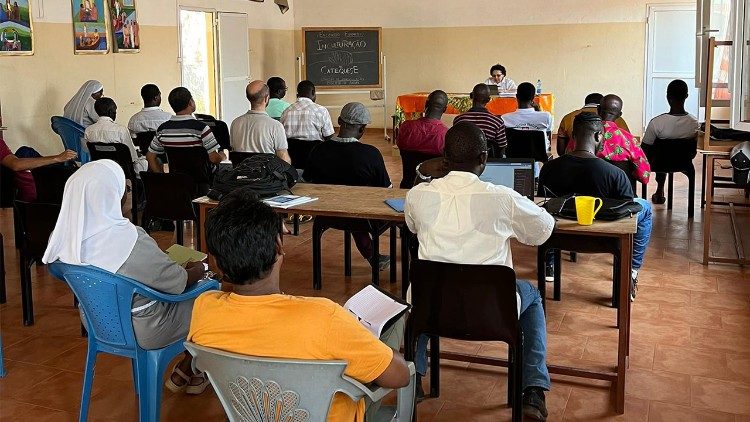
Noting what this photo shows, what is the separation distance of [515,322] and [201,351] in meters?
1.18

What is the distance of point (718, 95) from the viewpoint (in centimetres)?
670

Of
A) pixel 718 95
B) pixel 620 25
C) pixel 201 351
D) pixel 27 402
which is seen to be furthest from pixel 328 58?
pixel 201 351

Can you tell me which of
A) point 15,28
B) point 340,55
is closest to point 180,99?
point 15,28

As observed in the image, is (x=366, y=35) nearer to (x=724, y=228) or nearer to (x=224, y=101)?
(x=224, y=101)

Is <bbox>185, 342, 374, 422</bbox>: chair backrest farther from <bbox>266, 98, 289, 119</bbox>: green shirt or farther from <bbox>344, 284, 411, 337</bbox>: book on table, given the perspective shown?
<bbox>266, 98, 289, 119</bbox>: green shirt

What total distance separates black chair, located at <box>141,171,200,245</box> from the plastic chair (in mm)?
3174

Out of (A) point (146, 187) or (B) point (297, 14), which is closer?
(A) point (146, 187)

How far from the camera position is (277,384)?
2.03 metres

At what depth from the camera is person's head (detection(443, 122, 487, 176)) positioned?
3.02 m

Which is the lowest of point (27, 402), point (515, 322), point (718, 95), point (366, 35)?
point (27, 402)

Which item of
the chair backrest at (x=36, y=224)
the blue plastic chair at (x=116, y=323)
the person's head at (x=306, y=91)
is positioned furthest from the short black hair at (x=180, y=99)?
the blue plastic chair at (x=116, y=323)

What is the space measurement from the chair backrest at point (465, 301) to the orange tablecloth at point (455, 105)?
7.17 metres

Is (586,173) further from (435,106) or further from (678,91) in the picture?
(678,91)

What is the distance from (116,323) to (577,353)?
6.89 feet
